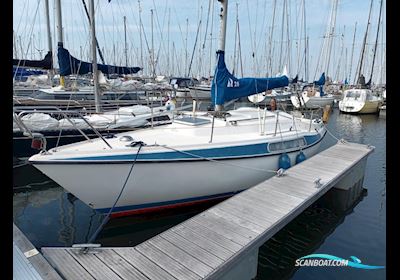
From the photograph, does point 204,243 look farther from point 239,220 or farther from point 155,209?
point 155,209

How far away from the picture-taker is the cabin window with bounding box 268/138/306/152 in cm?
762

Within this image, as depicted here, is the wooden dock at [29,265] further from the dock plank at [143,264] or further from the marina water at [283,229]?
the marina water at [283,229]

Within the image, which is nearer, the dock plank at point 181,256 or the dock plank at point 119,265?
the dock plank at point 119,265

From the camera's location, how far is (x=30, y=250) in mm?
4043

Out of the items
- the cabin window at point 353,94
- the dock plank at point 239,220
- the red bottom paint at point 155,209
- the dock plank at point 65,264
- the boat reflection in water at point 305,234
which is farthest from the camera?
the cabin window at point 353,94

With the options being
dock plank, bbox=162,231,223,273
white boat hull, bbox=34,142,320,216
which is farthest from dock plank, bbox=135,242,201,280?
white boat hull, bbox=34,142,320,216

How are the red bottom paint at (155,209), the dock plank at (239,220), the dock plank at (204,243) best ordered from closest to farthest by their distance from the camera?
the dock plank at (204,243) → the dock plank at (239,220) → the red bottom paint at (155,209)

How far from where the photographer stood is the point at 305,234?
260 inches

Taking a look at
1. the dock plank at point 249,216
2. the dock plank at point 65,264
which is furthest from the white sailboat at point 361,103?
the dock plank at point 65,264

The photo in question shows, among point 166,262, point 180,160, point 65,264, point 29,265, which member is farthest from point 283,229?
point 29,265

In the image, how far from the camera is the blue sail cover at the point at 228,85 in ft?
27.3

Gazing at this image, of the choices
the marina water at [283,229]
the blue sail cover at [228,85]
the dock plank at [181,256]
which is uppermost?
the blue sail cover at [228,85]

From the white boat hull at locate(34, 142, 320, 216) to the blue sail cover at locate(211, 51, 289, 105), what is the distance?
2.20 m

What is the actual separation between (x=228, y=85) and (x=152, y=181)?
3726 mm
